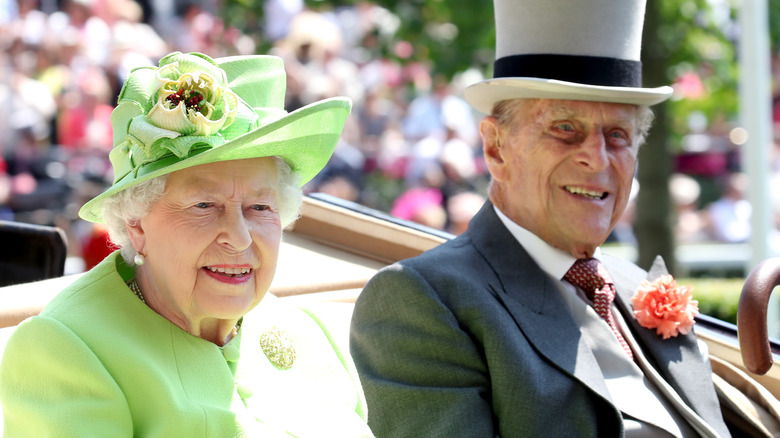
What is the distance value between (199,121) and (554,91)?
3.70 ft

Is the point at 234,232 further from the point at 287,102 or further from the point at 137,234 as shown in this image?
the point at 287,102

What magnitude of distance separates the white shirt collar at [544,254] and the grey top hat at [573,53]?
371mm

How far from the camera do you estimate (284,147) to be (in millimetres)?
1982

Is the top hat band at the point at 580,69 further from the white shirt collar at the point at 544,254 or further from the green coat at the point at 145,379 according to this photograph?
the green coat at the point at 145,379

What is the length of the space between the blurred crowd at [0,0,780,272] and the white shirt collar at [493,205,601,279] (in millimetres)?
3237

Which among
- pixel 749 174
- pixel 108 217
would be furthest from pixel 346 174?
pixel 108 217

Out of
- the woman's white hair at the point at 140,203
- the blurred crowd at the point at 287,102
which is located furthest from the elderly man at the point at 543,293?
the blurred crowd at the point at 287,102

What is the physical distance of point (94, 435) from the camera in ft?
5.53

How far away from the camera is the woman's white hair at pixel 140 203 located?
6.24 ft

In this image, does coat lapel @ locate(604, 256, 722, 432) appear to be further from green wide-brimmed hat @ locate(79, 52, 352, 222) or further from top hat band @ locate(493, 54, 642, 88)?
green wide-brimmed hat @ locate(79, 52, 352, 222)

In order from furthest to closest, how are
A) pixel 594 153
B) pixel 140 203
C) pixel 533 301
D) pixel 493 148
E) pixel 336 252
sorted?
pixel 336 252 < pixel 493 148 < pixel 594 153 < pixel 533 301 < pixel 140 203

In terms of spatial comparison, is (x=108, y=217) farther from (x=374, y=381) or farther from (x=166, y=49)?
(x=166, y=49)

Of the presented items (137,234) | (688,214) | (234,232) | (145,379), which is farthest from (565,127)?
(688,214)

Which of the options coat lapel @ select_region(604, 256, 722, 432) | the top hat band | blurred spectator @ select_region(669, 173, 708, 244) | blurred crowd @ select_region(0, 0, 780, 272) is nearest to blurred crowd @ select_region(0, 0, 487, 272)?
blurred crowd @ select_region(0, 0, 780, 272)
